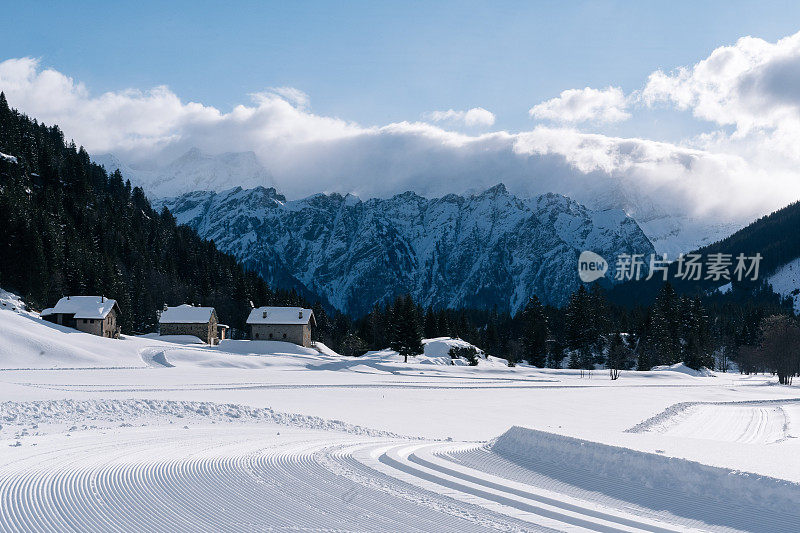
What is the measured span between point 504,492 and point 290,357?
7281 cm

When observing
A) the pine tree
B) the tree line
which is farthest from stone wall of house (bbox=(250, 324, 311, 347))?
the pine tree

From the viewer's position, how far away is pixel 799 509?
10031 millimetres

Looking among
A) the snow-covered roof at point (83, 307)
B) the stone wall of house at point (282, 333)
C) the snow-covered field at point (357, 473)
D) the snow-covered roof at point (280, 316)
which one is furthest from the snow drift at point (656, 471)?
the snow-covered roof at point (280, 316)

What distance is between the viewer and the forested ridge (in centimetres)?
8944

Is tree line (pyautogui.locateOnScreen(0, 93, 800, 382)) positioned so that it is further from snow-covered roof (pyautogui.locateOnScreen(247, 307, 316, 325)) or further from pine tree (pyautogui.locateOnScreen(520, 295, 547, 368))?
snow-covered roof (pyautogui.locateOnScreen(247, 307, 316, 325))

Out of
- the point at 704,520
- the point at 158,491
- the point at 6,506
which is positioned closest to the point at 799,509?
the point at 704,520

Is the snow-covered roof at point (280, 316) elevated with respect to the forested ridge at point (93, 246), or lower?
lower

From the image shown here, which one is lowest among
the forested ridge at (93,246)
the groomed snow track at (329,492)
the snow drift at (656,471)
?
the groomed snow track at (329,492)

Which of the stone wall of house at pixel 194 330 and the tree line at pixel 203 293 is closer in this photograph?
the tree line at pixel 203 293

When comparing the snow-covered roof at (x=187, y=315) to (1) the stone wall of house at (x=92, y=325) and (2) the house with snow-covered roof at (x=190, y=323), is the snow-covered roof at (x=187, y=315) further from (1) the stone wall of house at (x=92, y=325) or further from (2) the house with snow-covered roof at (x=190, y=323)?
(1) the stone wall of house at (x=92, y=325)

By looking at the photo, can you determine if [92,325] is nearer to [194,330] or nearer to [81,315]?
[81,315]

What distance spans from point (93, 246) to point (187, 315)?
122 feet

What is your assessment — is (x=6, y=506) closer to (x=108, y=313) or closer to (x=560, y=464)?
(x=560, y=464)

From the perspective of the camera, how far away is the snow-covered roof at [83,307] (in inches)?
3266
